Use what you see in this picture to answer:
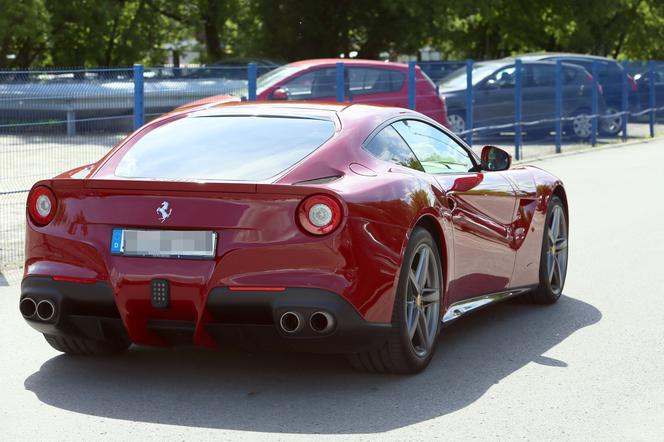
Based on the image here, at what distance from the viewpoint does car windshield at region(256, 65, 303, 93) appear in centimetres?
1852

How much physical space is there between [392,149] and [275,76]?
12165 mm

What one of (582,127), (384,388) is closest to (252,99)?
(384,388)

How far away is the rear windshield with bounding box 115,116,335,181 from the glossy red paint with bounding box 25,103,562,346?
10 cm

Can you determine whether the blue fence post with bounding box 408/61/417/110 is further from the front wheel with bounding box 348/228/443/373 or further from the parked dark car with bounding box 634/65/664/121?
the front wheel with bounding box 348/228/443/373

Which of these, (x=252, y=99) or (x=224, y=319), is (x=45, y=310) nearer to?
(x=224, y=319)

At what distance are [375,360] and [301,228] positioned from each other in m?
0.84

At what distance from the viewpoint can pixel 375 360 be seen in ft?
20.7

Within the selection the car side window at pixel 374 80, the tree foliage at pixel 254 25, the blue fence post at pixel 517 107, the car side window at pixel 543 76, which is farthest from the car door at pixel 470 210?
the tree foliage at pixel 254 25

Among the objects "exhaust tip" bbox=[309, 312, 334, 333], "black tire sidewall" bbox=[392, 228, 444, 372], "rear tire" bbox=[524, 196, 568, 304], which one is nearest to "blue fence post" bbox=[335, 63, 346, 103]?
"rear tire" bbox=[524, 196, 568, 304]

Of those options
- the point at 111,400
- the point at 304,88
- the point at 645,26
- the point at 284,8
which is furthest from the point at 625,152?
the point at 645,26

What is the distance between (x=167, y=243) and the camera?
5898mm

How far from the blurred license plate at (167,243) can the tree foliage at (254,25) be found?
26.9 meters

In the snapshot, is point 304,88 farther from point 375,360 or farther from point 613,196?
point 375,360

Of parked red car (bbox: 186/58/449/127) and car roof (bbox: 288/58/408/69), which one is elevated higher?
car roof (bbox: 288/58/408/69)
